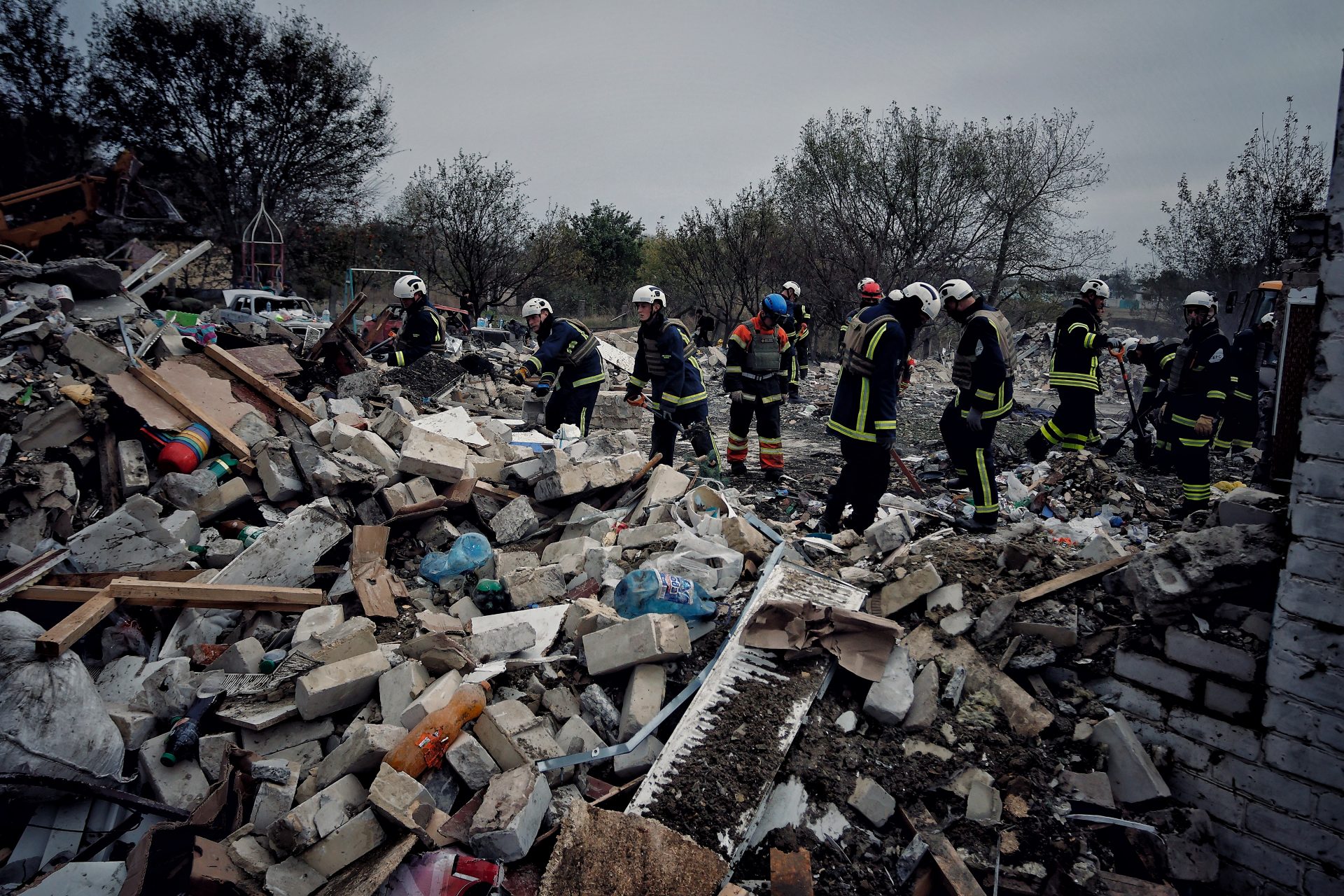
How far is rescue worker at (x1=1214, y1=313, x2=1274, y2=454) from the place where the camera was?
23.6 feet

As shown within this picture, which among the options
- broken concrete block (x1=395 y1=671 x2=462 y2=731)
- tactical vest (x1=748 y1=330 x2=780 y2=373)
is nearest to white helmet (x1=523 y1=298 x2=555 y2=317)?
tactical vest (x1=748 y1=330 x2=780 y2=373)

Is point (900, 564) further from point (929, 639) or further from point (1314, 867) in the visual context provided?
point (1314, 867)

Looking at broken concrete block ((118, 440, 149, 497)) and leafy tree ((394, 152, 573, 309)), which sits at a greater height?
leafy tree ((394, 152, 573, 309))

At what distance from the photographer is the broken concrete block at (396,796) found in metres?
2.26

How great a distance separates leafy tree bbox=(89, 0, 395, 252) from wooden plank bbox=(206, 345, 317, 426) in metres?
17.6

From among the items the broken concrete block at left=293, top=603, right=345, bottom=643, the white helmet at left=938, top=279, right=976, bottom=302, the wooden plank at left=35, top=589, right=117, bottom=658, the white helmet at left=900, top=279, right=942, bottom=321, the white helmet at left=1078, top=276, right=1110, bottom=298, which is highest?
the white helmet at left=1078, top=276, right=1110, bottom=298

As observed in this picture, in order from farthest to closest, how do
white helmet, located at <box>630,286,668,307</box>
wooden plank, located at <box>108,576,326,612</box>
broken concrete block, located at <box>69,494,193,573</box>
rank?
white helmet, located at <box>630,286,668,307</box> → broken concrete block, located at <box>69,494,193,573</box> → wooden plank, located at <box>108,576,326,612</box>

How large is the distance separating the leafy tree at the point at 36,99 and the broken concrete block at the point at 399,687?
75.2 feet

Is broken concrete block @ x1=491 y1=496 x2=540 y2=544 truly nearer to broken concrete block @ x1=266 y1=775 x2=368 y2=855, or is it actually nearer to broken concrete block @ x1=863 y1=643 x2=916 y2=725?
broken concrete block @ x1=266 y1=775 x2=368 y2=855

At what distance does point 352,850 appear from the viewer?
225 centimetres

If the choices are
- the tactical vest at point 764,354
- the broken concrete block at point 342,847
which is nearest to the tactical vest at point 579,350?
the tactical vest at point 764,354

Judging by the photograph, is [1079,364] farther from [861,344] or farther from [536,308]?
[536,308]

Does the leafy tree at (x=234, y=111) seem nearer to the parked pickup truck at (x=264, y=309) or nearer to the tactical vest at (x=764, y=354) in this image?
the parked pickup truck at (x=264, y=309)

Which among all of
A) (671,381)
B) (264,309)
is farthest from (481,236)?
(671,381)
